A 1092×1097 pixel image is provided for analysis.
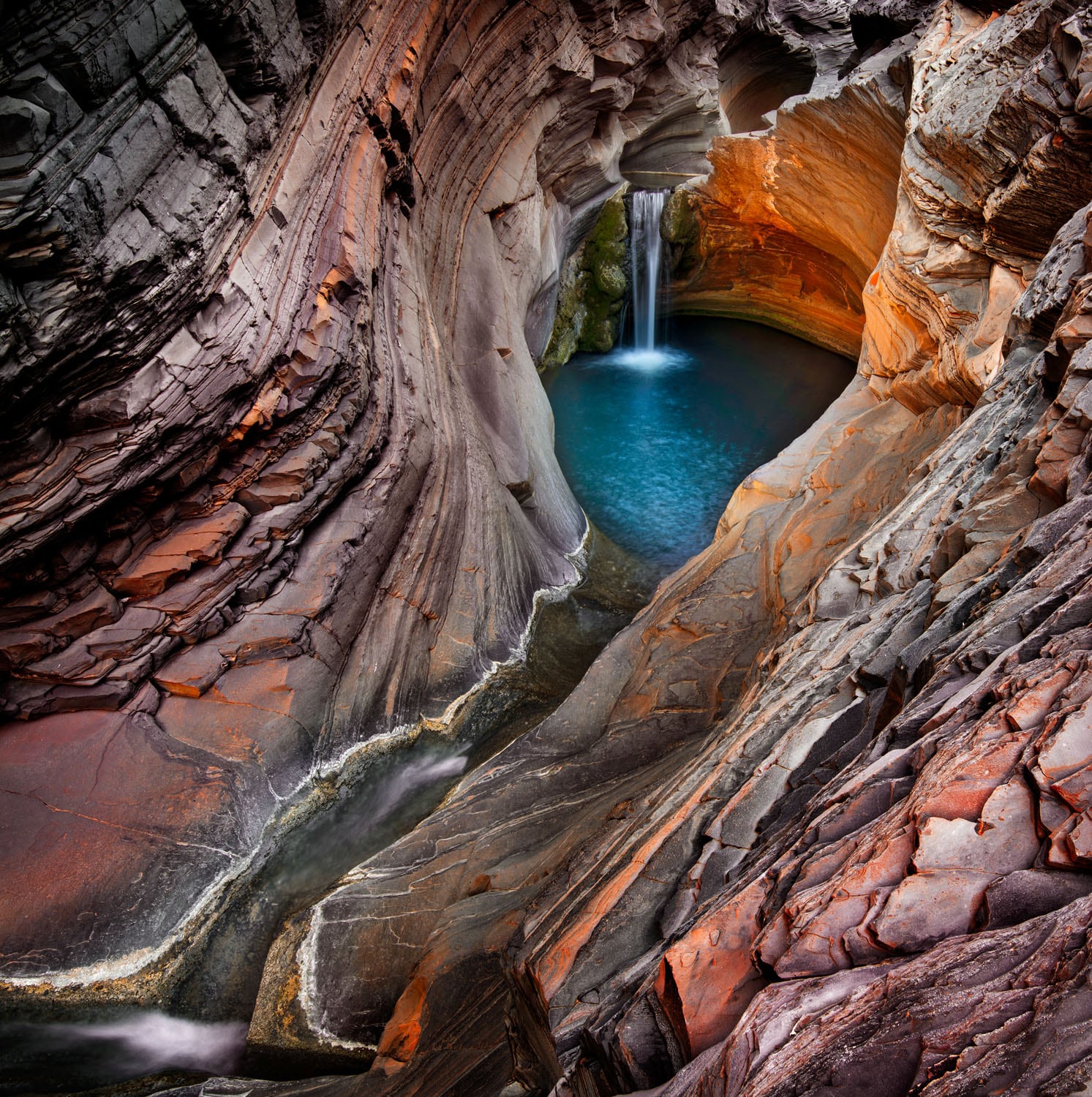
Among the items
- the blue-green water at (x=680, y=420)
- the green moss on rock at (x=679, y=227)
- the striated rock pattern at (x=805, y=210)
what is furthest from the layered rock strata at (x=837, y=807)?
the green moss on rock at (x=679, y=227)

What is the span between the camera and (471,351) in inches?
390

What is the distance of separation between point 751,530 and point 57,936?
6967 mm

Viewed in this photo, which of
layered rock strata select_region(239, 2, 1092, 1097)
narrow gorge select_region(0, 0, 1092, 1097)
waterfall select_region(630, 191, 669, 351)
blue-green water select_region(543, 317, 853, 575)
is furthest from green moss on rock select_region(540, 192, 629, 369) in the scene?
layered rock strata select_region(239, 2, 1092, 1097)

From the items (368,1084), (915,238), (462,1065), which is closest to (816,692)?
(462,1065)

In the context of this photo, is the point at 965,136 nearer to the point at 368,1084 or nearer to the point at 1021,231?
the point at 1021,231

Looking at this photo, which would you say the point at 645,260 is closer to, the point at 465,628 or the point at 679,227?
the point at 679,227

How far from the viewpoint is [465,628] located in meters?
7.75

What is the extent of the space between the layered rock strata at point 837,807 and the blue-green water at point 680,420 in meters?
3.21

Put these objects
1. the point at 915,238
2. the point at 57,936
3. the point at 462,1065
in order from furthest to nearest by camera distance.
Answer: the point at 915,238 < the point at 57,936 < the point at 462,1065

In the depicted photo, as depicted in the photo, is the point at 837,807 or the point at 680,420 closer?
the point at 837,807

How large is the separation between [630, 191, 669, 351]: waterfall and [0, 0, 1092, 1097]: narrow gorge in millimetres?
6163

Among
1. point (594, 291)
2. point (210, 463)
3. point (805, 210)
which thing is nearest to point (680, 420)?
point (805, 210)

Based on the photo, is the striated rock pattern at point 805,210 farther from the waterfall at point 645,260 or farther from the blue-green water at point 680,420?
the blue-green water at point 680,420

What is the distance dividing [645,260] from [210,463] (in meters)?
12.8
